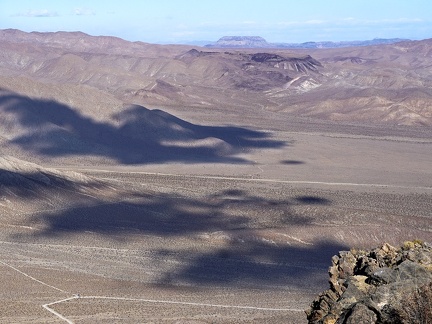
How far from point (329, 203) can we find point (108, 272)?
2339cm

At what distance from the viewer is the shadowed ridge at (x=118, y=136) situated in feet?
225

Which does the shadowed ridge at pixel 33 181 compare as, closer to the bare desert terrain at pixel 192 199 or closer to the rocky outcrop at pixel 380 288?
the bare desert terrain at pixel 192 199

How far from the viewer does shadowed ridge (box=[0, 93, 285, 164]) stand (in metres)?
68.7

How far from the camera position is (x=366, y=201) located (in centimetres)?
5262

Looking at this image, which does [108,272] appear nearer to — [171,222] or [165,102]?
[171,222]

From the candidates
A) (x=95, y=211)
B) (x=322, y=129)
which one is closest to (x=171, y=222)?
(x=95, y=211)

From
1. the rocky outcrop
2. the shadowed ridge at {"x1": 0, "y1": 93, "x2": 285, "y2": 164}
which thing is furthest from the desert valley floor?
the rocky outcrop

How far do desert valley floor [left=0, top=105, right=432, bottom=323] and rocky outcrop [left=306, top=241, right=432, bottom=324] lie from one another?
9.64 meters

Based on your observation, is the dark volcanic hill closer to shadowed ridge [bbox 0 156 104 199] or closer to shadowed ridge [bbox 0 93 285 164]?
shadowed ridge [bbox 0 93 285 164]

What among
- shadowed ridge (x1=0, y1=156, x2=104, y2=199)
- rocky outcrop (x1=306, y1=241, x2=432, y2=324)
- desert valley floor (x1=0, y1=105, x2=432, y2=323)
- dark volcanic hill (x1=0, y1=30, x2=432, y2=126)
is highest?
dark volcanic hill (x1=0, y1=30, x2=432, y2=126)

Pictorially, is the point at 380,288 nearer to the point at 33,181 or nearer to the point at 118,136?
the point at 33,181

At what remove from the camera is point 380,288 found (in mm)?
12594

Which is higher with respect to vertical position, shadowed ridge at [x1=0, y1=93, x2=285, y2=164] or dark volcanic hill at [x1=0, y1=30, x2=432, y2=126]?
dark volcanic hill at [x1=0, y1=30, x2=432, y2=126]

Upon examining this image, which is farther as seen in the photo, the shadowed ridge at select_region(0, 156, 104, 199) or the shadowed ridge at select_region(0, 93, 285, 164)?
the shadowed ridge at select_region(0, 93, 285, 164)
